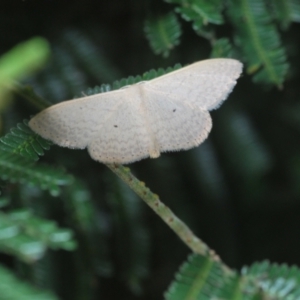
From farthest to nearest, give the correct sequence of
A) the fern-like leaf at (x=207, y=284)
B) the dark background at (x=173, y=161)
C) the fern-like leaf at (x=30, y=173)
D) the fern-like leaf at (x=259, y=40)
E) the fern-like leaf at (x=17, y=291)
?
the dark background at (x=173, y=161) → the fern-like leaf at (x=259, y=40) → the fern-like leaf at (x=207, y=284) → the fern-like leaf at (x=30, y=173) → the fern-like leaf at (x=17, y=291)

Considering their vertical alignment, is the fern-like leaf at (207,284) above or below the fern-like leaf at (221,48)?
below

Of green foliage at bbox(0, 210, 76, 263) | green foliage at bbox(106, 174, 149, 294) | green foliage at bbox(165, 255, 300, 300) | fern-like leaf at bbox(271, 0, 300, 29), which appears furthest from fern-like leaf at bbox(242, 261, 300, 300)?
fern-like leaf at bbox(271, 0, 300, 29)

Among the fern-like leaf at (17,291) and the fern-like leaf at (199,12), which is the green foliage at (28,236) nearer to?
the fern-like leaf at (17,291)

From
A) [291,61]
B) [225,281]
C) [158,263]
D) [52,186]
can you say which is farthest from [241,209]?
[52,186]

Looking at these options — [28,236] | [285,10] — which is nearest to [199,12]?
[285,10]

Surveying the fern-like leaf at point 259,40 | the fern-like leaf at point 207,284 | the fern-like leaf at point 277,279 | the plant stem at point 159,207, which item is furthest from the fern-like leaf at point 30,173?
the fern-like leaf at point 259,40

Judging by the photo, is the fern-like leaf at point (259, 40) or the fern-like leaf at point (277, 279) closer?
the fern-like leaf at point (277, 279)
